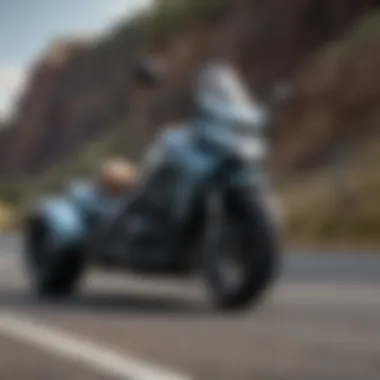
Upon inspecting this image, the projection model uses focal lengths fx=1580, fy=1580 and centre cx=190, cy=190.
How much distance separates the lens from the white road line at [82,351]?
718 centimetres

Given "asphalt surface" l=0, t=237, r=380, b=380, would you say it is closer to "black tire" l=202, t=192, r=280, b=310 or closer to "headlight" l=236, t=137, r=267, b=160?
"black tire" l=202, t=192, r=280, b=310

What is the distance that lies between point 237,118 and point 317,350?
10.6 feet

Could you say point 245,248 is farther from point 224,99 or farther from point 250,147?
point 224,99

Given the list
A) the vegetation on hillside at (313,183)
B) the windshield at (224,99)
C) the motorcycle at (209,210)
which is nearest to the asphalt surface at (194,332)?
the motorcycle at (209,210)

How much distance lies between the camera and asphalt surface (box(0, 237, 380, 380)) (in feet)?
24.2

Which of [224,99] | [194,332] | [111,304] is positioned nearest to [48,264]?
[111,304]

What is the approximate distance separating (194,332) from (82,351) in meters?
1.32

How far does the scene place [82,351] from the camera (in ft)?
26.6

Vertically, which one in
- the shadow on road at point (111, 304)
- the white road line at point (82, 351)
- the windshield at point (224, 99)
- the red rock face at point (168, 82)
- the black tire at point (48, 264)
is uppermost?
the red rock face at point (168, 82)

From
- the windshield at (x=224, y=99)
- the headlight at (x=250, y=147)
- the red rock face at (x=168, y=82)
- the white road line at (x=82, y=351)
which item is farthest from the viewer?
the red rock face at (x=168, y=82)

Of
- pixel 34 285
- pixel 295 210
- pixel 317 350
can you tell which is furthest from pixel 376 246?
pixel 317 350

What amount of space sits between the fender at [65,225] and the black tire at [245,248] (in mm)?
1637

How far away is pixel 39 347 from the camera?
8.34 meters

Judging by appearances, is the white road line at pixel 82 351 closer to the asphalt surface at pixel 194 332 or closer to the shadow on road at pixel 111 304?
the asphalt surface at pixel 194 332
